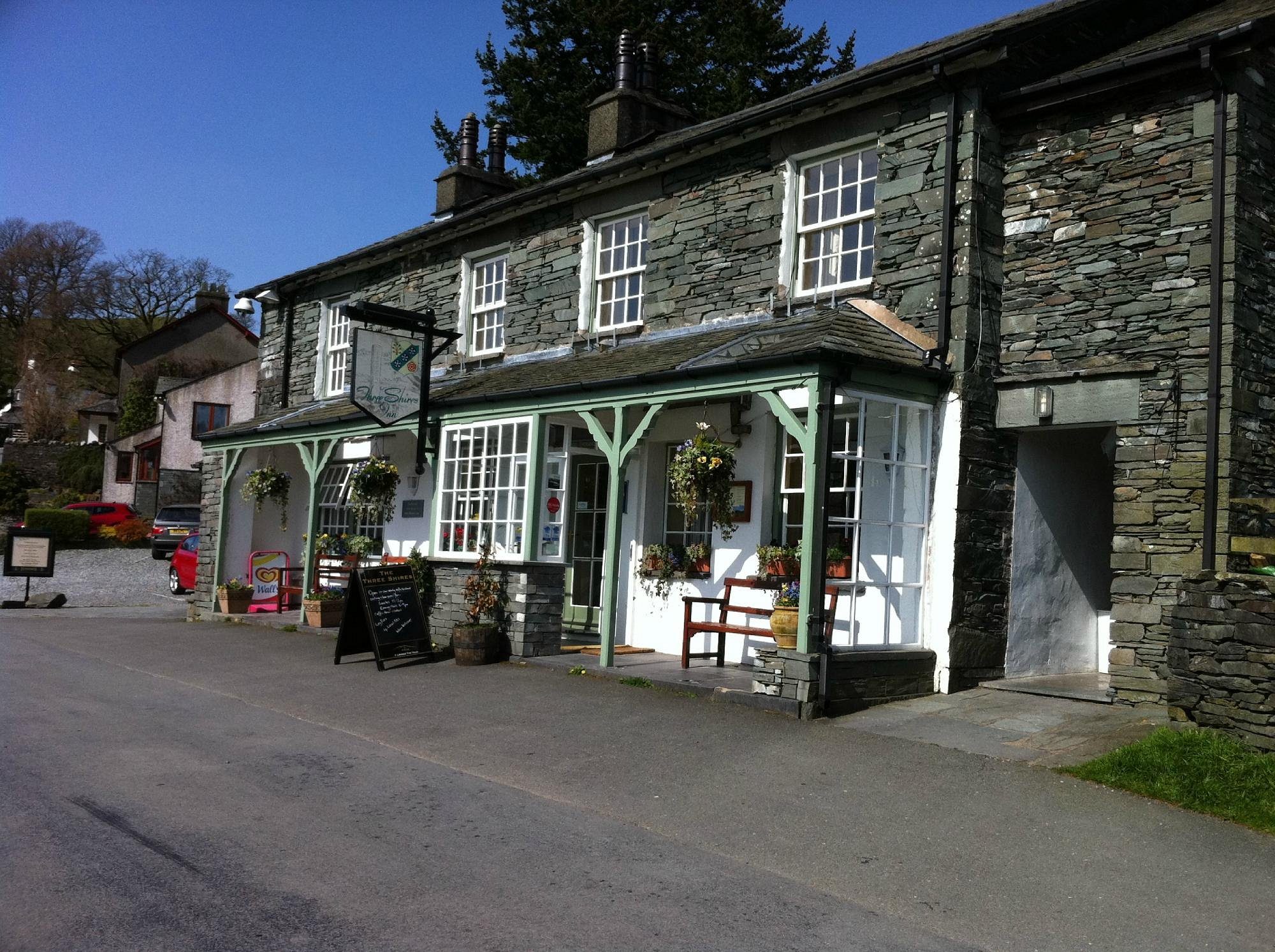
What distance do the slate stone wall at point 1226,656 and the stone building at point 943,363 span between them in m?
1.51

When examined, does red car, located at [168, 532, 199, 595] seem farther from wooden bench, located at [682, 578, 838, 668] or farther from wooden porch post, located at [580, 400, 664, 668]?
wooden bench, located at [682, 578, 838, 668]

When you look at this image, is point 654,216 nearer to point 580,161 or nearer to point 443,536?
point 443,536

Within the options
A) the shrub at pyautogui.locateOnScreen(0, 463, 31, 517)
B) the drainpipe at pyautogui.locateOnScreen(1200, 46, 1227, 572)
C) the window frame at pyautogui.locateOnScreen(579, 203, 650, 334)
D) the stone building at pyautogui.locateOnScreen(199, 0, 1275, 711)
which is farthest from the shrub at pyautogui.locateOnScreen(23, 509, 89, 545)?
the drainpipe at pyautogui.locateOnScreen(1200, 46, 1227, 572)

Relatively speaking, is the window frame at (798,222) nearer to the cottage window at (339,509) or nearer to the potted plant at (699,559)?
the potted plant at (699,559)

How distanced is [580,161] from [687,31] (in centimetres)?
444

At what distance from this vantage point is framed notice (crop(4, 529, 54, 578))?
20.1 m

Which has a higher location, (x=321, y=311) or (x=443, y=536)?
(x=321, y=311)

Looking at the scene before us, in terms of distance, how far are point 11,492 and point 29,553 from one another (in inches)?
961

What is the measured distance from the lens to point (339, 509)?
1842cm

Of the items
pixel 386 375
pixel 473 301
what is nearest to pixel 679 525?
pixel 386 375

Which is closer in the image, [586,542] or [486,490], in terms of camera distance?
[486,490]

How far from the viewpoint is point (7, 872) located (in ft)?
15.9

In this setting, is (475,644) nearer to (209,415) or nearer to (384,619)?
(384,619)

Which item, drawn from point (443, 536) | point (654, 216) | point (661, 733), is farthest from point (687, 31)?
point (661, 733)
